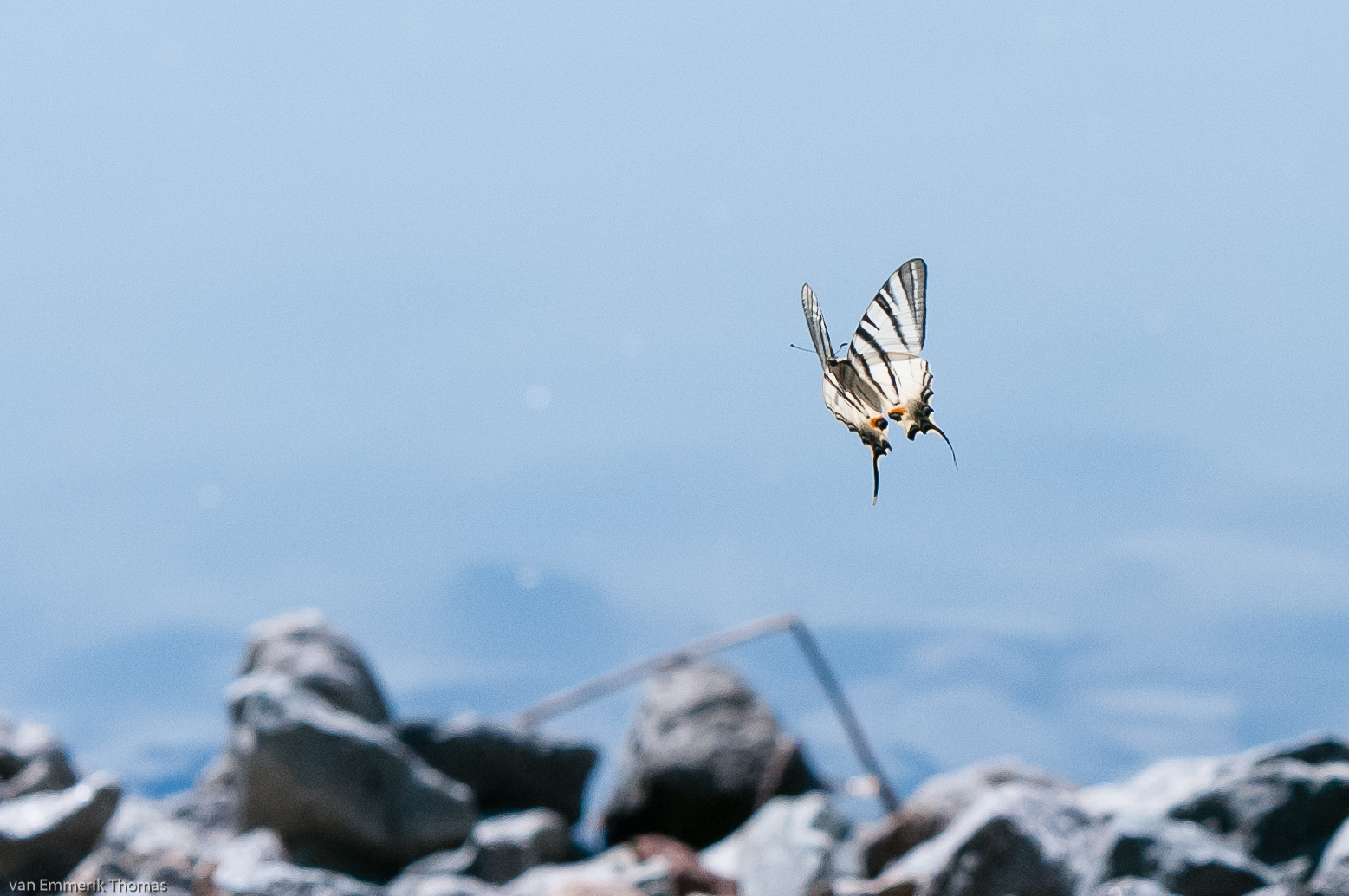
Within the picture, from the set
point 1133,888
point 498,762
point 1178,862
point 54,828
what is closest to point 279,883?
point 54,828

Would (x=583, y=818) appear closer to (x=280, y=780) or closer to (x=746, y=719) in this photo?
(x=746, y=719)

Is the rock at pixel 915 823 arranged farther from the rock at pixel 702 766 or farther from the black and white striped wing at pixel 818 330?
the black and white striped wing at pixel 818 330

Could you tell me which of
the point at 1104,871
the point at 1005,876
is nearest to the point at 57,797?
the point at 1005,876

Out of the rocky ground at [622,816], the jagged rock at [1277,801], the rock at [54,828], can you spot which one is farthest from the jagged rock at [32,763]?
the jagged rock at [1277,801]

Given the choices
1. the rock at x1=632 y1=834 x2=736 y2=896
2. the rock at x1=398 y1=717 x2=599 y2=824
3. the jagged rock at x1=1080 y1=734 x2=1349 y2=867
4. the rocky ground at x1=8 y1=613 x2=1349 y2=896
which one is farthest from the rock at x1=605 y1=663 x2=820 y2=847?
the jagged rock at x1=1080 y1=734 x2=1349 y2=867

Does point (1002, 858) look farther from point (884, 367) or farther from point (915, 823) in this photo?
point (884, 367)

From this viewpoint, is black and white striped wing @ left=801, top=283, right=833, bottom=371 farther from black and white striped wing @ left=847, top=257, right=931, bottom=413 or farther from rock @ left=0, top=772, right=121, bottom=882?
rock @ left=0, top=772, right=121, bottom=882

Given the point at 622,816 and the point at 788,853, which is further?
the point at 622,816
